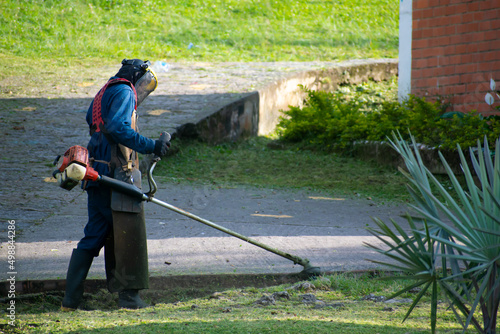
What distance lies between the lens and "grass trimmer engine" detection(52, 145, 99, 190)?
127 inches

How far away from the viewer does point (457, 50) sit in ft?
26.6

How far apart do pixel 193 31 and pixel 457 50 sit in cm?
922

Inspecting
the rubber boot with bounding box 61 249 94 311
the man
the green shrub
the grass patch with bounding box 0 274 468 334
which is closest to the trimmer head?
the grass patch with bounding box 0 274 468 334

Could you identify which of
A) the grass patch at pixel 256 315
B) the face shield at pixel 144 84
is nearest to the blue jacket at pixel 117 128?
the face shield at pixel 144 84

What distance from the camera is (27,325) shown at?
296cm

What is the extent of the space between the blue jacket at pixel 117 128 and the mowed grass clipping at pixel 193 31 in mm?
8241

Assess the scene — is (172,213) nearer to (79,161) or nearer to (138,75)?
(138,75)

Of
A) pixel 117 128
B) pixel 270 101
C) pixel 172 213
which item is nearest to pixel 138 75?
pixel 117 128

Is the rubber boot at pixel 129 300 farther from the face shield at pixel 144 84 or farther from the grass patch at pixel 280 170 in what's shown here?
the grass patch at pixel 280 170

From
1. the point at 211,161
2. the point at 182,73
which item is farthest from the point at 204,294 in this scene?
the point at 182,73

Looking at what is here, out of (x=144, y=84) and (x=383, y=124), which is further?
(x=383, y=124)

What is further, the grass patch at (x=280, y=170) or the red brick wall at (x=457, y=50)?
the red brick wall at (x=457, y=50)

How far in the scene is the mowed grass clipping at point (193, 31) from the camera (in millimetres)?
13133

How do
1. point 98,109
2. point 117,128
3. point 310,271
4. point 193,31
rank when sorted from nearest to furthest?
point 117,128 → point 98,109 → point 310,271 → point 193,31
